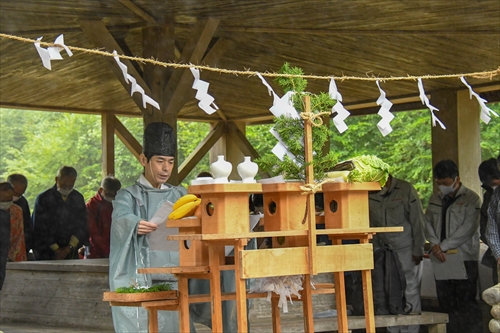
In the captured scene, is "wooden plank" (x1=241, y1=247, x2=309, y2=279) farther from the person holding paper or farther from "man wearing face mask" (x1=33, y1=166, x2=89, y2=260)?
"man wearing face mask" (x1=33, y1=166, x2=89, y2=260)

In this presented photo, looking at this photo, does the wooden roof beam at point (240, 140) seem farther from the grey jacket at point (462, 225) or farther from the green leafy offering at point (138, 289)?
the green leafy offering at point (138, 289)

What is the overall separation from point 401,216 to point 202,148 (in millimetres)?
4501

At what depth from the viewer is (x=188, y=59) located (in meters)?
7.94

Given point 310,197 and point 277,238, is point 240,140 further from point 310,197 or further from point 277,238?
point 310,197

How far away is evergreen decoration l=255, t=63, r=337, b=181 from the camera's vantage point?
164 inches

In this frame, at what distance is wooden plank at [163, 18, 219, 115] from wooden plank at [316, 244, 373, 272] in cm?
384

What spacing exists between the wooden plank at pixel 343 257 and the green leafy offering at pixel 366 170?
0.32m

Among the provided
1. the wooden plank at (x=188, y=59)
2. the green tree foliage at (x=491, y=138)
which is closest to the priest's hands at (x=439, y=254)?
the wooden plank at (x=188, y=59)

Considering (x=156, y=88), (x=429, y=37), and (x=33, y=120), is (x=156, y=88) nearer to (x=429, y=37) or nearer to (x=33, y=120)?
(x=429, y=37)

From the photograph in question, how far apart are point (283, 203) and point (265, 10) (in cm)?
368

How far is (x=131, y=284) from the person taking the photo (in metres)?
4.93

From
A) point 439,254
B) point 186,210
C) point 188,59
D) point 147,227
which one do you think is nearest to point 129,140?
point 188,59

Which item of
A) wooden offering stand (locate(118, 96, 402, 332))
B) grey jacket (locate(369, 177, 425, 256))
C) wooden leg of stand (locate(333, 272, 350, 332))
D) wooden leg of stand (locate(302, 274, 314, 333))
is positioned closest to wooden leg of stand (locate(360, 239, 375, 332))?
wooden offering stand (locate(118, 96, 402, 332))

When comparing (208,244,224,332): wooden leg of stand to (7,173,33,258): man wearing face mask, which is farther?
(7,173,33,258): man wearing face mask
